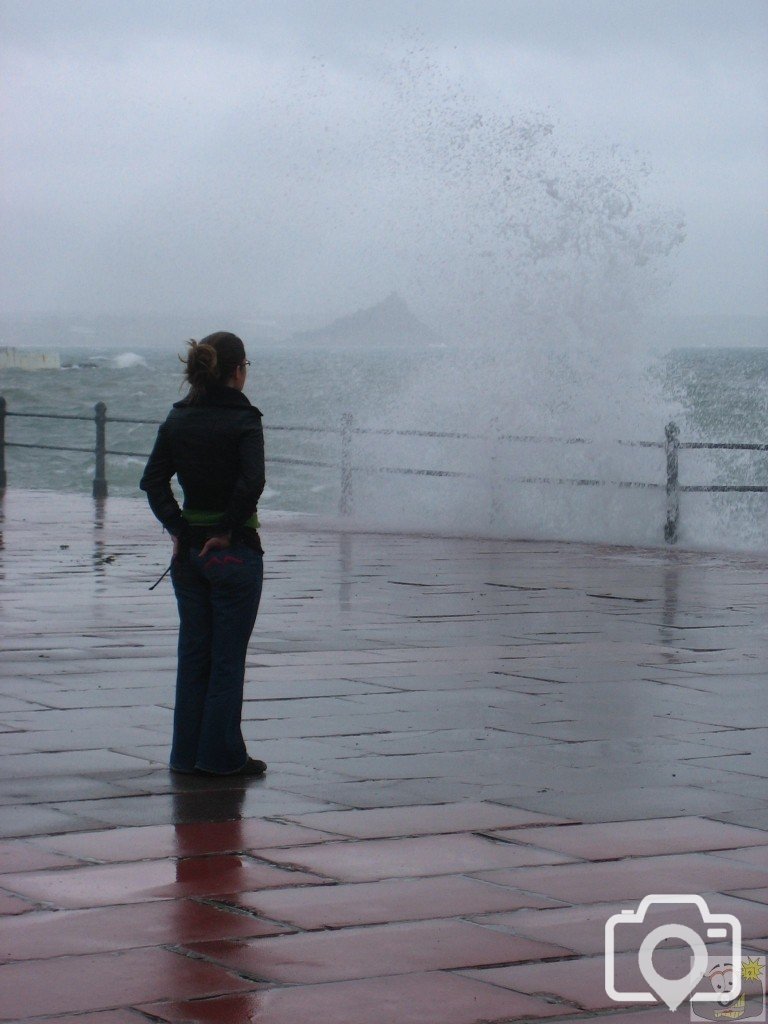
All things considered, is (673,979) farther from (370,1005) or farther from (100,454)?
(100,454)

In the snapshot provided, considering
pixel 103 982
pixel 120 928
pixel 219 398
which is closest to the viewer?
pixel 103 982

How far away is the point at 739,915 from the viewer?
14.0 ft

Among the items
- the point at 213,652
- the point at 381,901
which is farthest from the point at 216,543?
the point at 381,901

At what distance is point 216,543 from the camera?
19.8ft

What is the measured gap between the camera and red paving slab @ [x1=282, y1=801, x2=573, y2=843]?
5188 millimetres

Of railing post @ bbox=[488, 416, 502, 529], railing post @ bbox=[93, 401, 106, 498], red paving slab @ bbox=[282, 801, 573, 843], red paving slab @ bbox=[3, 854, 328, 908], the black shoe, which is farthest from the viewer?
railing post @ bbox=[93, 401, 106, 498]

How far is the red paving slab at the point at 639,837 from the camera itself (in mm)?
4953

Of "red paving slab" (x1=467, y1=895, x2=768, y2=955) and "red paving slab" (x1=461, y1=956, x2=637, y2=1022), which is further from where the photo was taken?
"red paving slab" (x1=467, y1=895, x2=768, y2=955)

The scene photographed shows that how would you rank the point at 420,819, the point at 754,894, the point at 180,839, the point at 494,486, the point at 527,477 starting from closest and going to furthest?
the point at 754,894
the point at 180,839
the point at 420,819
the point at 527,477
the point at 494,486

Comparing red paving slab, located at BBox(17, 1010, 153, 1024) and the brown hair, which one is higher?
the brown hair

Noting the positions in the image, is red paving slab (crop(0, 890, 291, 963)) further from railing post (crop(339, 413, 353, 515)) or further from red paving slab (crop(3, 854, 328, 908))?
railing post (crop(339, 413, 353, 515))

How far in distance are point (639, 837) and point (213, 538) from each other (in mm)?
1804

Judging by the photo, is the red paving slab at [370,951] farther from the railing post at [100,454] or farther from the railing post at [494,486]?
the railing post at [100,454]

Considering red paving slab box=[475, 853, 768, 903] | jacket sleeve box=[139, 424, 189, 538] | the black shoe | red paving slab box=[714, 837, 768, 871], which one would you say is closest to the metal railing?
jacket sleeve box=[139, 424, 189, 538]
